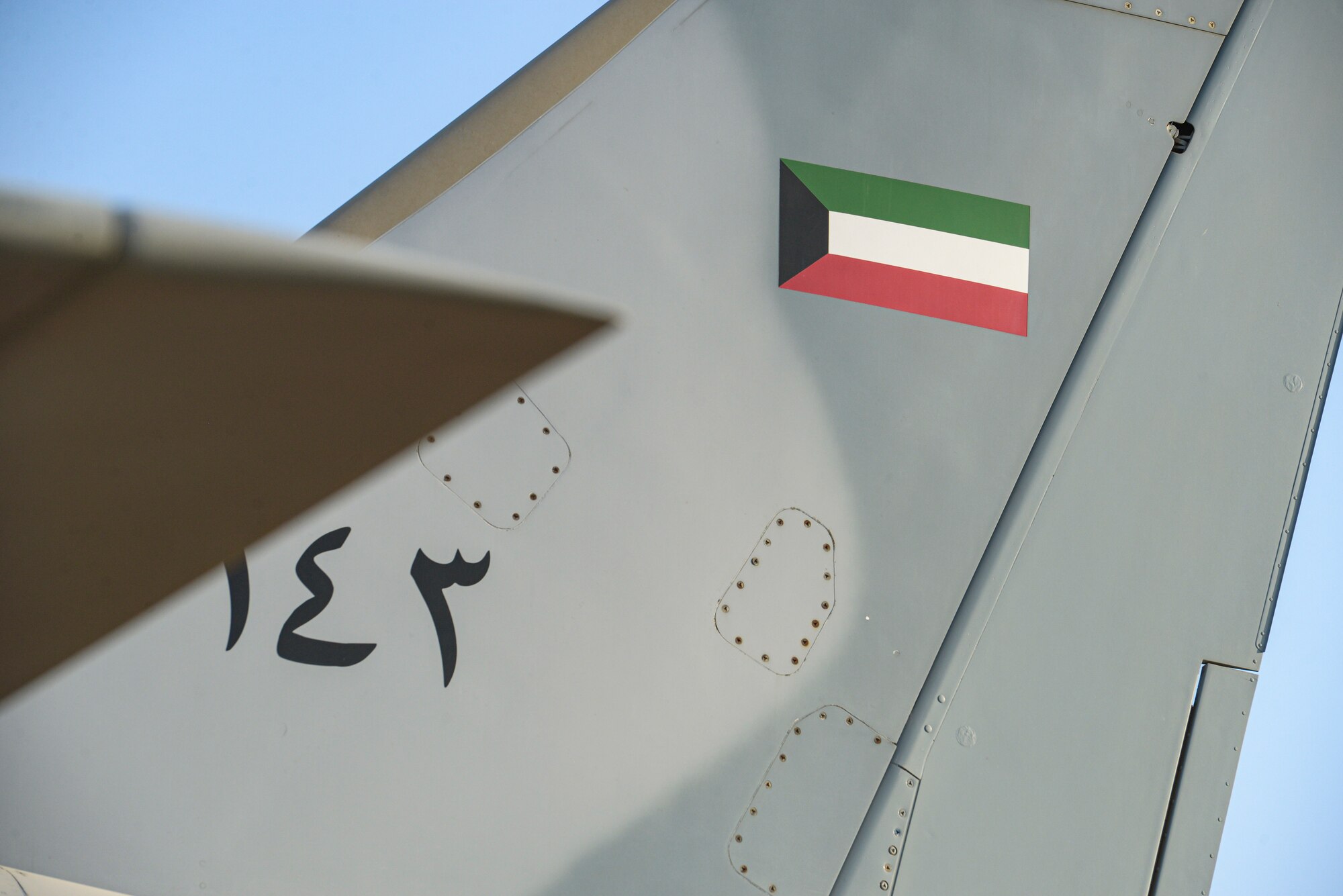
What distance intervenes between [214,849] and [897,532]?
111 cm

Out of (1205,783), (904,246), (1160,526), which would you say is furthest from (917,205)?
(1205,783)

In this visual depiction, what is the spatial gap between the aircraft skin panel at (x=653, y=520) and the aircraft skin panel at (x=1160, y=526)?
0.37 ft

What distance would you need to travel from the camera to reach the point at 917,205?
165 cm

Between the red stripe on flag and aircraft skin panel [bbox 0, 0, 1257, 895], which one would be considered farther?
the red stripe on flag

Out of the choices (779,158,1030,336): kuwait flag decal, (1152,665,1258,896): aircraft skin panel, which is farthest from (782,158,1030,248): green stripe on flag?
(1152,665,1258,896): aircraft skin panel

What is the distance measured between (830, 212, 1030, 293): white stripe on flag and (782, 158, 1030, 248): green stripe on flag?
0.04ft

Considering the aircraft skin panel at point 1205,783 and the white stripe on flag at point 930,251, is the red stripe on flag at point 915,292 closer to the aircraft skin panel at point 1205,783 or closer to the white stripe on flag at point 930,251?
the white stripe on flag at point 930,251

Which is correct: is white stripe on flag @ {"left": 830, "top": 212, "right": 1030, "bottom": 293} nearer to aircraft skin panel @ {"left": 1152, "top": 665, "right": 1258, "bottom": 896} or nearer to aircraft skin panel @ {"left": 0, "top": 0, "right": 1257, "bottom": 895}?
aircraft skin panel @ {"left": 0, "top": 0, "right": 1257, "bottom": 895}

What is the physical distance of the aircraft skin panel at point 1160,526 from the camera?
5.12 ft

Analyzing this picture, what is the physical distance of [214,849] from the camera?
1.29 meters

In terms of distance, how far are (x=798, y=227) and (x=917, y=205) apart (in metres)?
0.23

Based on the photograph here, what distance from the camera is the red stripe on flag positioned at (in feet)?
5.24

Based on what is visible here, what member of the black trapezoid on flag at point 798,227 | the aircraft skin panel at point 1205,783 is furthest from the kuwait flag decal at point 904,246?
the aircraft skin panel at point 1205,783

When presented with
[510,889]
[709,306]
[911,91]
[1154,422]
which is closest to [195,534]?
[510,889]
